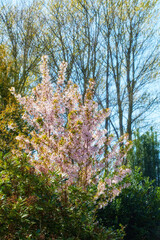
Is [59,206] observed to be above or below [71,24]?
below

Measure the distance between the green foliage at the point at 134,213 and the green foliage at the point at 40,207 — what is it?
1839mm

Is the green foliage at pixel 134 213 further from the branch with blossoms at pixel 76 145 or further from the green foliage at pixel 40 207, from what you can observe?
the green foliage at pixel 40 207

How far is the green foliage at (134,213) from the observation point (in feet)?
16.1

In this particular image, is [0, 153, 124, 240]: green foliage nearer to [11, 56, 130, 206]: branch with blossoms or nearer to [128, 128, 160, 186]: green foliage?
[11, 56, 130, 206]: branch with blossoms

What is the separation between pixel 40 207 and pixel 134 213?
303cm

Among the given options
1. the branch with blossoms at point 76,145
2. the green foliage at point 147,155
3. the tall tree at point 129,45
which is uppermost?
the tall tree at point 129,45

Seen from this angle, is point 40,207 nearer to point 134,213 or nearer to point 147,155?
point 134,213

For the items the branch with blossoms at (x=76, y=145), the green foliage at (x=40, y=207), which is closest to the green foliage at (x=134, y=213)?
the branch with blossoms at (x=76, y=145)

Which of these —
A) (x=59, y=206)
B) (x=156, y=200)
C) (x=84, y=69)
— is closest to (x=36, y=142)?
(x=59, y=206)

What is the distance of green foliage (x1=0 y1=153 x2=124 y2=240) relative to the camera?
2.67 m

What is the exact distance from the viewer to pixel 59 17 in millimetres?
8594

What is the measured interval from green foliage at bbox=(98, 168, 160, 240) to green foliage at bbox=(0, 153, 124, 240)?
1839mm

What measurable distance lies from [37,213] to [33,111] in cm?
181

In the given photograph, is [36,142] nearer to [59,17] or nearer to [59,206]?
[59,206]
